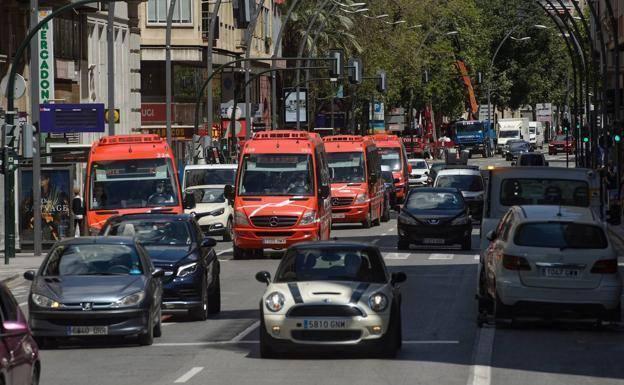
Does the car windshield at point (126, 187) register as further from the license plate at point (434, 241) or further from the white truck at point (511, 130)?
the white truck at point (511, 130)

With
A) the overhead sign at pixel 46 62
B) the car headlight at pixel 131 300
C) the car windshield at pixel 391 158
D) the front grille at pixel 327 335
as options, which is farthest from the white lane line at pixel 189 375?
the car windshield at pixel 391 158

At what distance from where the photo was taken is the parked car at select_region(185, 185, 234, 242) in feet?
155

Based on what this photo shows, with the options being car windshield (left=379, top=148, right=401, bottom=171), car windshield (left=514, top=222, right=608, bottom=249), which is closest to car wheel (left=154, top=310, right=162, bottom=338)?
car windshield (left=514, top=222, right=608, bottom=249)

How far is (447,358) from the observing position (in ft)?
63.1

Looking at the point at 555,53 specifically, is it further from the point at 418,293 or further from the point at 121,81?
the point at 418,293

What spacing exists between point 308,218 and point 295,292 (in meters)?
19.2

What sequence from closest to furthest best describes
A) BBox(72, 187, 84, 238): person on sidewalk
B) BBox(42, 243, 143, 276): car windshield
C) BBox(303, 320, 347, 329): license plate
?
BBox(303, 320, 347, 329): license plate < BBox(42, 243, 143, 276): car windshield < BBox(72, 187, 84, 238): person on sidewalk

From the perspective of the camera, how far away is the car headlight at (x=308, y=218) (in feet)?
125

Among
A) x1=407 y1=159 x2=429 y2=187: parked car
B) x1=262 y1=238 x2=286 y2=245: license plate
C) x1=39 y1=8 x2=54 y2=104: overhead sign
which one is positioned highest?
x1=39 y1=8 x2=54 y2=104: overhead sign

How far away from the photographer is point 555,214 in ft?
73.1

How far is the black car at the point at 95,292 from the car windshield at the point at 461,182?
3434 centimetres

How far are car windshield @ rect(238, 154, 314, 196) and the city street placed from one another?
38.8 ft

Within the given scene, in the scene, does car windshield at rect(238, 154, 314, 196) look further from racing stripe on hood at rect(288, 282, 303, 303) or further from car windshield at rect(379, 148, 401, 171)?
car windshield at rect(379, 148, 401, 171)

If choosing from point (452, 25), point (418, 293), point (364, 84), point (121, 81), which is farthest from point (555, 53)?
point (418, 293)
